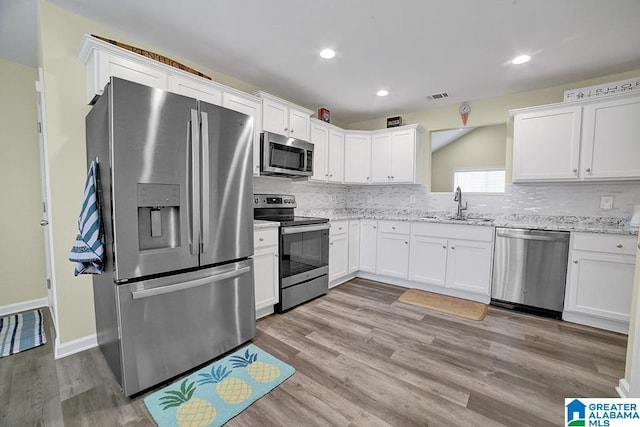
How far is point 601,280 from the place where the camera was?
8.25 ft

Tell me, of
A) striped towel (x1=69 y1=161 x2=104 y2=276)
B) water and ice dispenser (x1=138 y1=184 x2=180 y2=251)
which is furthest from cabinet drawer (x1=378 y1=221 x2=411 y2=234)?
striped towel (x1=69 y1=161 x2=104 y2=276)

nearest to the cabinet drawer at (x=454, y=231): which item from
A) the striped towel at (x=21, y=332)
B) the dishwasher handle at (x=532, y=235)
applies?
the dishwasher handle at (x=532, y=235)

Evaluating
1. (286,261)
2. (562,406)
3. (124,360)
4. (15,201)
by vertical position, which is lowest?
(562,406)

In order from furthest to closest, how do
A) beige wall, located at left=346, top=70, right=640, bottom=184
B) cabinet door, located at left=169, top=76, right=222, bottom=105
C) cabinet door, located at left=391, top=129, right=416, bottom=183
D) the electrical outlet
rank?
1. cabinet door, located at left=391, top=129, right=416, bottom=183
2. beige wall, located at left=346, top=70, right=640, bottom=184
3. the electrical outlet
4. cabinet door, located at left=169, top=76, right=222, bottom=105

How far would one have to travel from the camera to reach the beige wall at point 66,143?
195 centimetres

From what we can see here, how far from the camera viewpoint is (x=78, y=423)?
1417mm

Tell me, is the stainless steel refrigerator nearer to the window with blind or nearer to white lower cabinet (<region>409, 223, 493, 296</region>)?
white lower cabinet (<region>409, 223, 493, 296</region>)

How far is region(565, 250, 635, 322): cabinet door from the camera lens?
2.41m

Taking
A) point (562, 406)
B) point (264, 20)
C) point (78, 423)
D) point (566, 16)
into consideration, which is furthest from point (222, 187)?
point (566, 16)

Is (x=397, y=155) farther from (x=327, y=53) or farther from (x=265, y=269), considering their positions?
(x=265, y=269)

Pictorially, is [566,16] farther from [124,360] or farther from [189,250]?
[124,360]

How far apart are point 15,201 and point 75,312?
1.73 m

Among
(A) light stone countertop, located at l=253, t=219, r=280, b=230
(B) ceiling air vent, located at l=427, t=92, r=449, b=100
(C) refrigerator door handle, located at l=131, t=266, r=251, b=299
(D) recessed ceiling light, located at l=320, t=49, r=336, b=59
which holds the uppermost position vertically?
(D) recessed ceiling light, located at l=320, t=49, r=336, b=59

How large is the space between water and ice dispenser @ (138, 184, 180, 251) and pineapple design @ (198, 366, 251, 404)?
3.04 feet
